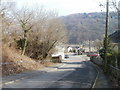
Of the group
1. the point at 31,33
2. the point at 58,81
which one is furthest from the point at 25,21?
the point at 58,81

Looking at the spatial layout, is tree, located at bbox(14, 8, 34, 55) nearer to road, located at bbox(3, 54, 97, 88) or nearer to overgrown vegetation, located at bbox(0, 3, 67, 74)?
overgrown vegetation, located at bbox(0, 3, 67, 74)

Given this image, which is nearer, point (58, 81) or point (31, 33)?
point (58, 81)

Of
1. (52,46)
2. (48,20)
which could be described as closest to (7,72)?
(48,20)

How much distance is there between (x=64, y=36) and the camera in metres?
56.1

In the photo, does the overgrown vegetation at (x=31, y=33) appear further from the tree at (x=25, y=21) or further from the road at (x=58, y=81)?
the road at (x=58, y=81)

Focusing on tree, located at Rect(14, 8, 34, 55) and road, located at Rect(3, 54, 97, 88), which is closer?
road, located at Rect(3, 54, 97, 88)

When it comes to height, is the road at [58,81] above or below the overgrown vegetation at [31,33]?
below

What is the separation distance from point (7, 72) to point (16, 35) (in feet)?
44.3

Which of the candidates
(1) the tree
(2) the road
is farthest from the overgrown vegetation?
(2) the road

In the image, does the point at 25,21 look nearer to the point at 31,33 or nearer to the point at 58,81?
the point at 31,33

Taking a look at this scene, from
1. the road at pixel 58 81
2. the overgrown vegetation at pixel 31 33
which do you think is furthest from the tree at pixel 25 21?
the road at pixel 58 81

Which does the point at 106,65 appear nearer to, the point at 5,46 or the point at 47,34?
the point at 5,46

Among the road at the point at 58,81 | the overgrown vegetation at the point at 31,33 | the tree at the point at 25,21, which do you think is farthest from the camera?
the tree at the point at 25,21

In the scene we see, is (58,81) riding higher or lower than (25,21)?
lower
